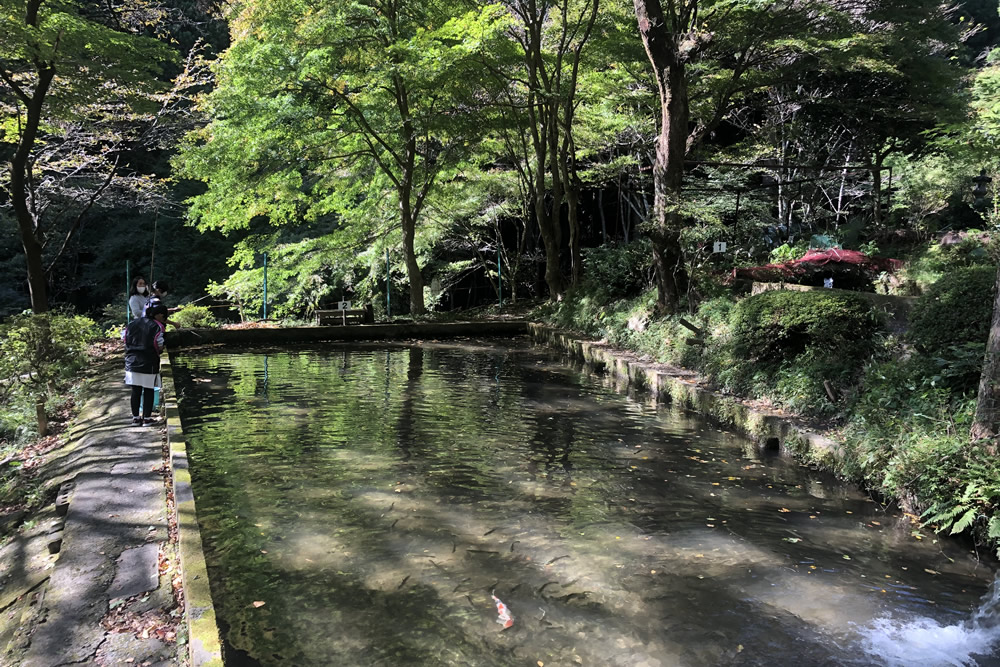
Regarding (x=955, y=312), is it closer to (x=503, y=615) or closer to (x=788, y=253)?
(x=503, y=615)

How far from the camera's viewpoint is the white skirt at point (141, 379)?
6.92 metres

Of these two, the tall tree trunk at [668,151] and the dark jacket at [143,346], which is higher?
the tall tree trunk at [668,151]

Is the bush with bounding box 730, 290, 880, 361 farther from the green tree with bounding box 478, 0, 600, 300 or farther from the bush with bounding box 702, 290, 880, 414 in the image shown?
the green tree with bounding box 478, 0, 600, 300

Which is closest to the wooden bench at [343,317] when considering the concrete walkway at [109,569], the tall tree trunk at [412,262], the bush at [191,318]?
the tall tree trunk at [412,262]

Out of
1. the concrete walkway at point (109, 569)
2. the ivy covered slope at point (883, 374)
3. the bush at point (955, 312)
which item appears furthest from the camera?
the bush at point (955, 312)

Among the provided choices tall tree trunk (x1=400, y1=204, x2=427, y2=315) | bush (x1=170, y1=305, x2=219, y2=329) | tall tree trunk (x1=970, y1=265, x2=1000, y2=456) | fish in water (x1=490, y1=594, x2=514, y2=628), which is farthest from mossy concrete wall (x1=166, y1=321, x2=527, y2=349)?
tall tree trunk (x1=970, y1=265, x2=1000, y2=456)

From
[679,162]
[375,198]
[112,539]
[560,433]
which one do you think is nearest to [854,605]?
[560,433]

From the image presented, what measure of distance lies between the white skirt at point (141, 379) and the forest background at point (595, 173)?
146 cm

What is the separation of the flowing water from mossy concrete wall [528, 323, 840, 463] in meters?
0.26

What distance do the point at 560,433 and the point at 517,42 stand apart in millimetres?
11175

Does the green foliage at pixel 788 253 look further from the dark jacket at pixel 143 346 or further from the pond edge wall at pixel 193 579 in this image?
the pond edge wall at pixel 193 579

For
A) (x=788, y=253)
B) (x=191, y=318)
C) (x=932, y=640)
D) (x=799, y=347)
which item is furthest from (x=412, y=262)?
(x=932, y=640)

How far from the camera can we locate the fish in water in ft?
12.0

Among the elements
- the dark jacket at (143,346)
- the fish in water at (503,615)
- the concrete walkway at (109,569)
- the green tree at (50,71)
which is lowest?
the fish in water at (503,615)
